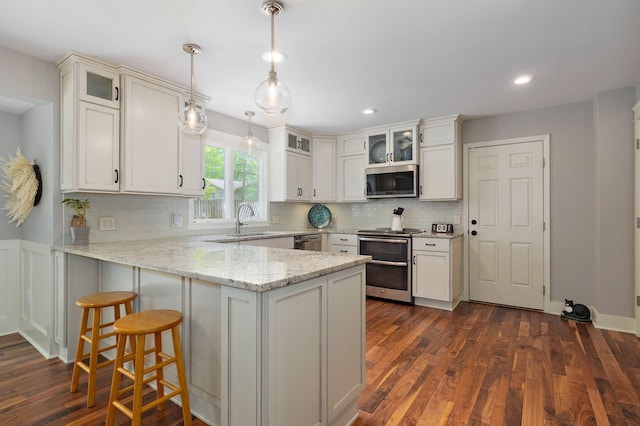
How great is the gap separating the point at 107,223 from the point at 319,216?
3.08 metres

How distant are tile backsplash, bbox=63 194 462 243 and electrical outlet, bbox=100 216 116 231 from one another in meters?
0.03

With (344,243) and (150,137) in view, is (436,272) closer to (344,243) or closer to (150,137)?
(344,243)

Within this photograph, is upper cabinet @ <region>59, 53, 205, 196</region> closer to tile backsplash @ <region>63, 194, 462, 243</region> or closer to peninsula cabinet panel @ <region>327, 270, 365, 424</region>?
tile backsplash @ <region>63, 194, 462, 243</region>

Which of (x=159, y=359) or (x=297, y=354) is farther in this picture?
(x=159, y=359)

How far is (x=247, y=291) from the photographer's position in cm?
132

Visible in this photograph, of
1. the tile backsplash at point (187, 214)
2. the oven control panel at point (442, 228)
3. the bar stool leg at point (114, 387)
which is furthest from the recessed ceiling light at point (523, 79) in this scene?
the bar stool leg at point (114, 387)

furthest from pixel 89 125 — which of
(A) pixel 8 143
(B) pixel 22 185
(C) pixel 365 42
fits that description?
(C) pixel 365 42

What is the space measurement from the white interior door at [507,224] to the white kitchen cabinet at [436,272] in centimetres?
34

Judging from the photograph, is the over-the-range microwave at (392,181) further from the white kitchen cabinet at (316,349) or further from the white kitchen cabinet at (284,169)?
the white kitchen cabinet at (316,349)

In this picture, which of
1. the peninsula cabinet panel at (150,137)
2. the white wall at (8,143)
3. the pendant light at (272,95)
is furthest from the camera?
the white wall at (8,143)

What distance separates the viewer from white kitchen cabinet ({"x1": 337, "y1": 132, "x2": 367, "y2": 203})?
486 cm

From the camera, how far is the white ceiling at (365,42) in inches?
76.7

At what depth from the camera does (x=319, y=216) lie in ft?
17.5

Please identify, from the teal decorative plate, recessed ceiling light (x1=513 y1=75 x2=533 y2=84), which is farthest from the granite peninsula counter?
the teal decorative plate
